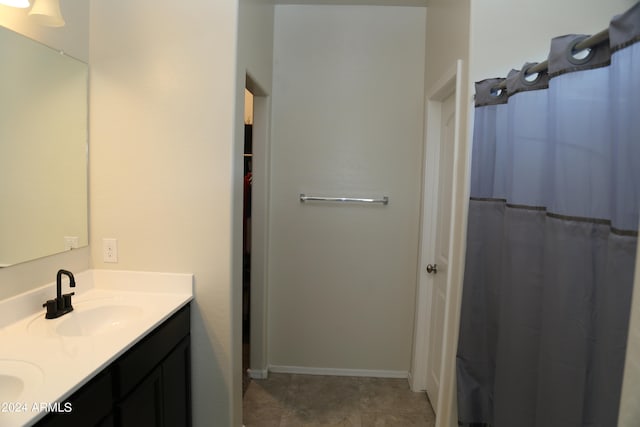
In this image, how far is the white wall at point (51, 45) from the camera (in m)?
1.30

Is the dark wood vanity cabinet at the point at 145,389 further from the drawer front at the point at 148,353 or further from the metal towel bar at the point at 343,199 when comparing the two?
the metal towel bar at the point at 343,199

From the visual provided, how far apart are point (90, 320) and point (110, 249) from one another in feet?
1.24

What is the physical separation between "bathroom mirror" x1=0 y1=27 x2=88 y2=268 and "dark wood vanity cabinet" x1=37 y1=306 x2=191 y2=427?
2.13ft

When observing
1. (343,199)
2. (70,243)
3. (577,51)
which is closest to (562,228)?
(577,51)

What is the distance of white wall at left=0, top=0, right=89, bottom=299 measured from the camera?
4.27ft

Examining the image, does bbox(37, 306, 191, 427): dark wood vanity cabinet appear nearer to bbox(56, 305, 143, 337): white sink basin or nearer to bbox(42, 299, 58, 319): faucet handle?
bbox(56, 305, 143, 337): white sink basin

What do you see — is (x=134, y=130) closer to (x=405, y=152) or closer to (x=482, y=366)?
(x=405, y=152)

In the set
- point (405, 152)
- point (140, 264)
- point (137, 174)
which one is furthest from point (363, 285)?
point (137, 174)

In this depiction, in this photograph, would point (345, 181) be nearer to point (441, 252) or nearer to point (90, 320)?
point (441, 252)

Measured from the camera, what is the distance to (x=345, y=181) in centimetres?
251

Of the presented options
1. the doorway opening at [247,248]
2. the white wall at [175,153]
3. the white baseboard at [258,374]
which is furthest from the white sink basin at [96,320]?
the white baseboard at [258,374]

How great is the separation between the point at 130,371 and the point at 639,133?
5.74 ft

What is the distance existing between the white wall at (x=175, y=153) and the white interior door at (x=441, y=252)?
1320 mm

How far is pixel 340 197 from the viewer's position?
2510 millimetres
